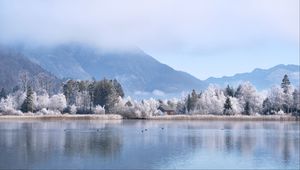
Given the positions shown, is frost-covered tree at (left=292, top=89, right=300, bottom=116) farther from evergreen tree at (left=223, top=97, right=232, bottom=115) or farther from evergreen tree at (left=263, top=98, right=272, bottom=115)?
evergreen tree at (left=223, top=97, right=232, bottom=115)

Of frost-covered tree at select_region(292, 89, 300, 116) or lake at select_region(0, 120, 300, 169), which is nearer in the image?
lake at select_region(0, 120, 300, 169)

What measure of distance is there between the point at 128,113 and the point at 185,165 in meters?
110

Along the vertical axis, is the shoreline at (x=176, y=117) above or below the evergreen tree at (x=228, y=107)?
below

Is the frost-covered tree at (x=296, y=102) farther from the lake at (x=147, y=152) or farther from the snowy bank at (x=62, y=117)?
the lake at (x=147, y=152)

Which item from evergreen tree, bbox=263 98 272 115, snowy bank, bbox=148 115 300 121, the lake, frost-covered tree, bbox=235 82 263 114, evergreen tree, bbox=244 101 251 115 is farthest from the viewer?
frost-covered tree, bbox=235 82 263 114

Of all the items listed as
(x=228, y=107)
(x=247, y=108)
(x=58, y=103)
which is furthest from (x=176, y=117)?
(x=58, y=103)

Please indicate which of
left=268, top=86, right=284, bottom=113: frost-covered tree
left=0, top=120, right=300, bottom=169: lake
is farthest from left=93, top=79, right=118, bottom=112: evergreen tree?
left=0, top=120, right=300, bottom=169: lake

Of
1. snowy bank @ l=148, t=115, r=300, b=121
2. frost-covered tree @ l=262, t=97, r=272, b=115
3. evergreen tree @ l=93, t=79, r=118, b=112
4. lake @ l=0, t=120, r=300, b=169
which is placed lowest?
lake @ l=0, t=120, r=300, b=169

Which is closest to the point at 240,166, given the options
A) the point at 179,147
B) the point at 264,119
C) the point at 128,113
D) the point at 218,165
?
the point at 218,165

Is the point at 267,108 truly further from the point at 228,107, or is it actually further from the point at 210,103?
the point at 210,103

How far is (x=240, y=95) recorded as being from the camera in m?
166

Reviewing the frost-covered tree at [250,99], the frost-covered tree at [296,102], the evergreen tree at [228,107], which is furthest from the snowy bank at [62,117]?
the frost-covered tree at [296,102]

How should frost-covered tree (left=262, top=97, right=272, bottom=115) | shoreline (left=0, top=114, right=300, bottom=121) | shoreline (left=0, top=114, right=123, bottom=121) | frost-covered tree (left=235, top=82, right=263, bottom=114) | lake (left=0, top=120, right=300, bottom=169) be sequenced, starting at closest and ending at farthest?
1. lake (left=0, top=120, right=300, bottom=169)
2. shoreline (left=0, top=114, right=300, bottom=121)
3. shoreline (left=0, top=114, right=123, bottom=121)
4. frost-covered tree (left=262, top=97, right=272, bottom=115)
5. frost-covered tree (left=235, top=82, right=263, bottom=114)

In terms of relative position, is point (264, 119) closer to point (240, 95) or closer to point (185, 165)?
point (240, 95)
